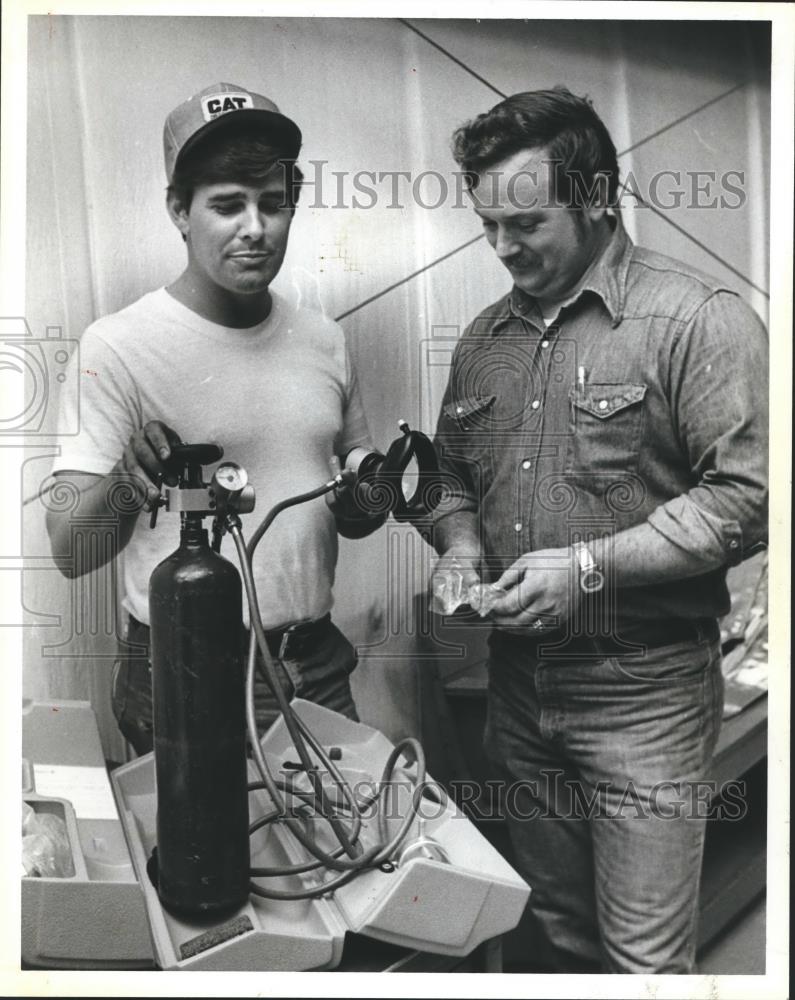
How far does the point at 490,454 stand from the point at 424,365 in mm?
189

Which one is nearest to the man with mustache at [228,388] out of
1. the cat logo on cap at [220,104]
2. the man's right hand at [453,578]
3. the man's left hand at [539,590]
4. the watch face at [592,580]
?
the cat logo on cap at [220,104]

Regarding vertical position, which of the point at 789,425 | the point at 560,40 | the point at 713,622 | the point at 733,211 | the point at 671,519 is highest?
the point at 560,40

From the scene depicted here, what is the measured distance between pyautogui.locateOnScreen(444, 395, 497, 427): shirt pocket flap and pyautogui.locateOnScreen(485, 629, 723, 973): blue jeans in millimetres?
377

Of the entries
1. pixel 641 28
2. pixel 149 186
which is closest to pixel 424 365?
pixel 149 186

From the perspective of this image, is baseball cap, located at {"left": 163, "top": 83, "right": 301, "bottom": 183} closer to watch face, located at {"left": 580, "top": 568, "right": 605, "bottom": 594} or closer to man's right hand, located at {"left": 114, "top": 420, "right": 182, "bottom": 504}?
man's right hand, located at {"left": 114, "top": 420, "right": 182, "bottom": 504}

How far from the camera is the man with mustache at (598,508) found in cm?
183

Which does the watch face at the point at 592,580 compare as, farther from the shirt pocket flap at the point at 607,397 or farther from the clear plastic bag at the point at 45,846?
the clear plastic bag at the point at 45,846

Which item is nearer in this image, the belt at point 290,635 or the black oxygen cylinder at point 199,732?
the black oxygen cylinder at point 199,732

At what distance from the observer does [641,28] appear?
6.15 ft

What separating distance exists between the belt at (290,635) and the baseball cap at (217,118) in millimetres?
765

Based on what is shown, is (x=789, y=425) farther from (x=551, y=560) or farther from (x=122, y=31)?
(x=122, y=31)

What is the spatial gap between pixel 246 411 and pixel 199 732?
1.73 feet

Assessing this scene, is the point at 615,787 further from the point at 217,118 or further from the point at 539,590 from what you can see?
the point at 217,118

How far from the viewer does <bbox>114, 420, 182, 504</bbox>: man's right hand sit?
1812mm
